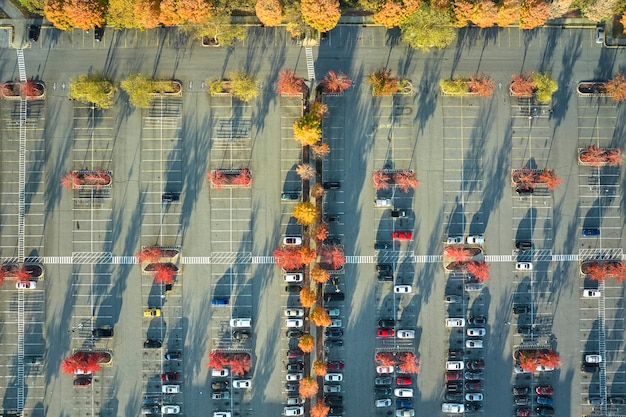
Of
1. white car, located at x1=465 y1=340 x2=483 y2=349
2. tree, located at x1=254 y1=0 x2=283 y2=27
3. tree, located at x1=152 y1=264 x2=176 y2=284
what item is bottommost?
white car, located at x1=465 y1=340 x2=483 y2=349

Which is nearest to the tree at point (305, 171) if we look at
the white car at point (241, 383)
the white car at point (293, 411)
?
the white car at point (241, 383)

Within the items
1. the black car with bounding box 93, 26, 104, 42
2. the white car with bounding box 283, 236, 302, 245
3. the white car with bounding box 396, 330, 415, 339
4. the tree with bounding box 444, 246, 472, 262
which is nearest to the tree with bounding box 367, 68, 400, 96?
the white car with bounding box 283, 236, 302, 245

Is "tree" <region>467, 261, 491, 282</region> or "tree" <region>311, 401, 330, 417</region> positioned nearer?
"tree" <region>311, 401, 330, 417</region>

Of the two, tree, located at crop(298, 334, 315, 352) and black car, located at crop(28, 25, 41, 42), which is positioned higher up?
black car, located at crop(28, 25, 41, 42)

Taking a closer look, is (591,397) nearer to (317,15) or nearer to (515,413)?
(515,413)

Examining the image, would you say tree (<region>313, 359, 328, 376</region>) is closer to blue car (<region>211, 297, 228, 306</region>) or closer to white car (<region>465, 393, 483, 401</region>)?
blue car (<region>211, 297, 228, 306</region>)

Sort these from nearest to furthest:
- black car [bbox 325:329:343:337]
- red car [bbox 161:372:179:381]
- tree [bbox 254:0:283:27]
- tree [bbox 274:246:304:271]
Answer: tree [bbox 254:0:283:27], tree [bbox 274:246:304:271], red car [bbox 161:372:179:381], black car [bbox 325:329:343:337]

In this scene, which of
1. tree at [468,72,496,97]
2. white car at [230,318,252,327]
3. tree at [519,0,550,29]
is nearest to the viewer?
tree at [519,0,550,29]
